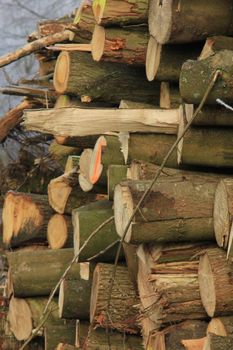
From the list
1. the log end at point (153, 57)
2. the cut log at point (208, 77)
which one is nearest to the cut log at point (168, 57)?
the log end at point (153, 57)

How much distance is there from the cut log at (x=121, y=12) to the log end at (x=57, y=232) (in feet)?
5.86

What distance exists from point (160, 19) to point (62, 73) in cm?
170

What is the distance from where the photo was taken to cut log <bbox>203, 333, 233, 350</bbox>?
445cm

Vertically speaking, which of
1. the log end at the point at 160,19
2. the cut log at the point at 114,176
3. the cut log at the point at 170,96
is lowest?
the cut log at the point at 114,176

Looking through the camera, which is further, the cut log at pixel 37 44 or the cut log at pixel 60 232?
the cut log at pixel 37 44

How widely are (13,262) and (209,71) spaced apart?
8.57 feet

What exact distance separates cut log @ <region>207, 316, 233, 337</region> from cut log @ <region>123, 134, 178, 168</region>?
107cm

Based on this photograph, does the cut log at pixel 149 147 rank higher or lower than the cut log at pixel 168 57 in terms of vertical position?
lower

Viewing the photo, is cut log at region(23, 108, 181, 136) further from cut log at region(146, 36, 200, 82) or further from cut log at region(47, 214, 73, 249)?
cut log at region(47, 214, 73, 249)

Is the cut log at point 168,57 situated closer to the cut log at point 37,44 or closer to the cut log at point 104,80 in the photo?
the cut log at point 104,80

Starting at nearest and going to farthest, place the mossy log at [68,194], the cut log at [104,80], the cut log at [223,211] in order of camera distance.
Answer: the cut log at [223,211]
the cut log at [104,80]
the mossy log at [68,194]

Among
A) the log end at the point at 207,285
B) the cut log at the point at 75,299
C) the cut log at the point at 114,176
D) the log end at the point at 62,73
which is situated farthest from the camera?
the log end at the point at 62,73

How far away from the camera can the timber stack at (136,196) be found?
193 inches

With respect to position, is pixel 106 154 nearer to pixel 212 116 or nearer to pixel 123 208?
pixel 123 208
